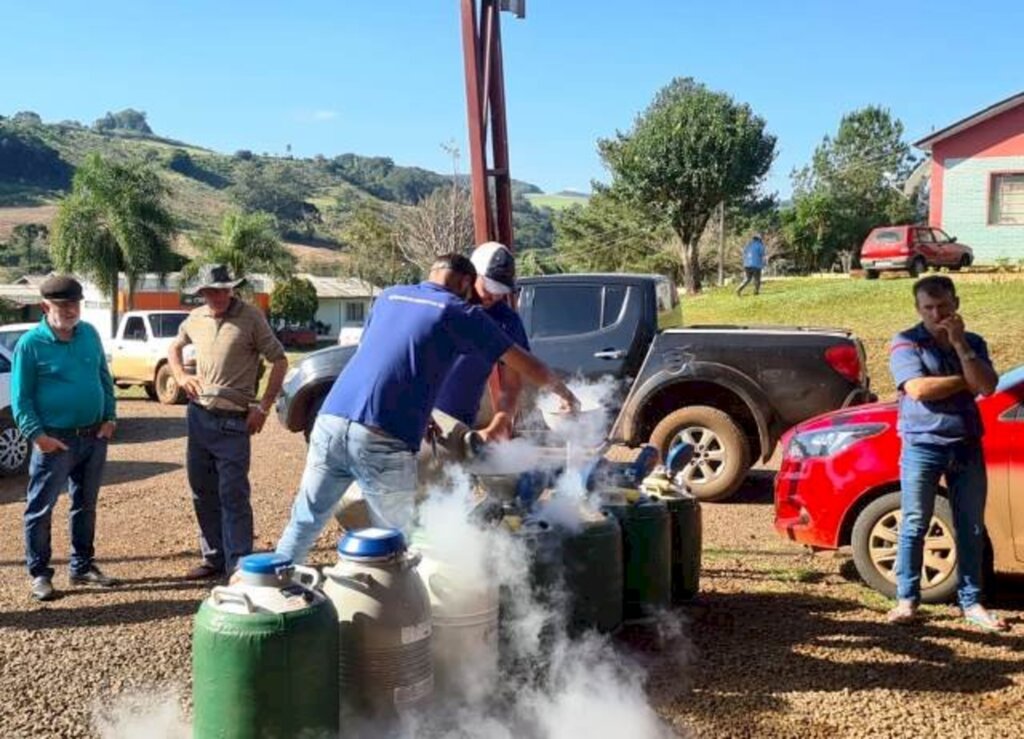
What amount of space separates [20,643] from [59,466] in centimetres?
107

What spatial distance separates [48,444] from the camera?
5.55 metres

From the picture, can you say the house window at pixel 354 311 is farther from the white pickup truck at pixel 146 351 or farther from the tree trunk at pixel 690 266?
the white pickup truck at pixel 146 351

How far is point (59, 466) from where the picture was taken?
223 inches

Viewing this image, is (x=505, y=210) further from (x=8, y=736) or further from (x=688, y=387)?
(x=8, y=736)

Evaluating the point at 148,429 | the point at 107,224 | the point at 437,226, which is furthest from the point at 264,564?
the point at 437,226

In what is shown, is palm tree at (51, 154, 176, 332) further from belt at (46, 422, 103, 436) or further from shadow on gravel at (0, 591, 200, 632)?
shadow on gravel at (0, 591, 200, 632)

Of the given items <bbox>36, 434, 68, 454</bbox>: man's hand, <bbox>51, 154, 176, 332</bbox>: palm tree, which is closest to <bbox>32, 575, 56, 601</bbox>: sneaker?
<bbox>36, 434, 68, 454</bbox>: man's hand

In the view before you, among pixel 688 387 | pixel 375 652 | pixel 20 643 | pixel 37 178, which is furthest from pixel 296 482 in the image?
pixel 37 178

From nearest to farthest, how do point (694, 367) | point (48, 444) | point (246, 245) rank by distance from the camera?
point (48, 444)
point (694, 367)
point (246, 245)

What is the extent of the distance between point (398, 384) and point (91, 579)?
3153mm

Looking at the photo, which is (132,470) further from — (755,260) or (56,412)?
(755,260)

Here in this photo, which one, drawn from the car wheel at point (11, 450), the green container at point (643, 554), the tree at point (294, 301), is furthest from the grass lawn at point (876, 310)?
the tree at point (294, 301)

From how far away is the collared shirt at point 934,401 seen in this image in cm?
484

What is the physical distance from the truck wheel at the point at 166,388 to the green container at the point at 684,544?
1459 centimetres
